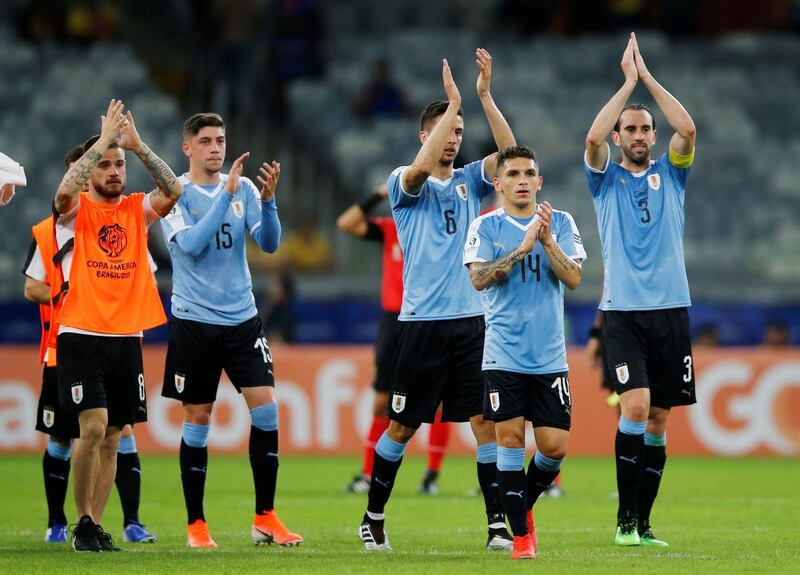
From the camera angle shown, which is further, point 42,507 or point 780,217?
point 780,217

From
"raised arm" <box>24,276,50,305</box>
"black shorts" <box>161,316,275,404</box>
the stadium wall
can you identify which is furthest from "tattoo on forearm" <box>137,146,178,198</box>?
the stadium wall

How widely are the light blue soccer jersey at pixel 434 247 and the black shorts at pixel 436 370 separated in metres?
0.09

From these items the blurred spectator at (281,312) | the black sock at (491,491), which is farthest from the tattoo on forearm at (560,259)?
the blurred spectator at (281,312)

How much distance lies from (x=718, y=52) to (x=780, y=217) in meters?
5.50

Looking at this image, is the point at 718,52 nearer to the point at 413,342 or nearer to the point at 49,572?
the point at 413,342

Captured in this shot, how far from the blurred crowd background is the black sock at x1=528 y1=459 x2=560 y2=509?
1095 centimetres

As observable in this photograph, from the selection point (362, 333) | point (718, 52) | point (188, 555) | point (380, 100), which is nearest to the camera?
point (188, 555)

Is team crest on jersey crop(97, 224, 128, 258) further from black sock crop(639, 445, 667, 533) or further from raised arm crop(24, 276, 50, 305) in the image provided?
black sock crop(639, 445, 667, 533)

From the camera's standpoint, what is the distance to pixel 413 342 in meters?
9.32

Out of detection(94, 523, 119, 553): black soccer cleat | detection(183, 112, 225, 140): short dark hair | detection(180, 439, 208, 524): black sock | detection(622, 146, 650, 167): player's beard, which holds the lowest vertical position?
detection(94, 523, 119, 553): black soccer cleat

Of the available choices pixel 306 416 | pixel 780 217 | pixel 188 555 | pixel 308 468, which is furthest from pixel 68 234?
pixel 780 217

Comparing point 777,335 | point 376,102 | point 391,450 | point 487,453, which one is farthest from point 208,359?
point 376,102

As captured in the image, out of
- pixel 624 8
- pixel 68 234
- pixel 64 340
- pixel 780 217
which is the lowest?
pixel 64 340

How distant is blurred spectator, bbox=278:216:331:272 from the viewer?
22.2 metres
